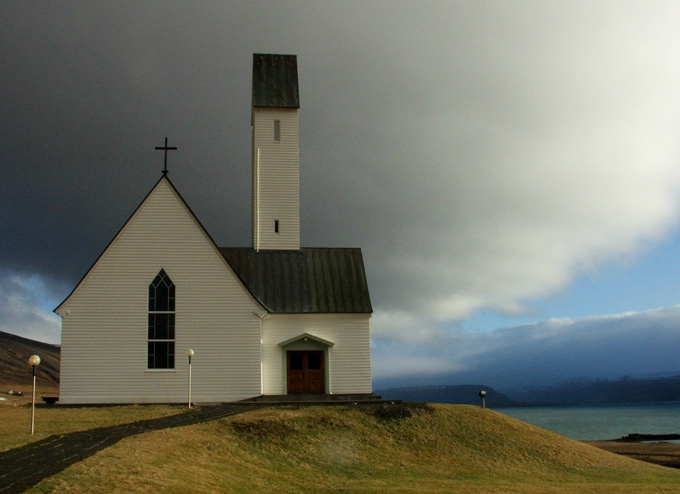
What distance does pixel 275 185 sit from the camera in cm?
3703

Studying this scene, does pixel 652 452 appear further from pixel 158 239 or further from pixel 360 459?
pixel 158 239

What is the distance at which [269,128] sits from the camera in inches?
1484

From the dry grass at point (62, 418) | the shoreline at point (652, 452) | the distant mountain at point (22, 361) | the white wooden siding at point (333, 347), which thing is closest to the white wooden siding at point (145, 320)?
the dry grass at point (62, 418)

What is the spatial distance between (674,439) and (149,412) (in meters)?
62.4

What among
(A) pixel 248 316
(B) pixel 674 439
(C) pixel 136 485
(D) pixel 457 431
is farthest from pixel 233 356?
(B) pixel 674 439

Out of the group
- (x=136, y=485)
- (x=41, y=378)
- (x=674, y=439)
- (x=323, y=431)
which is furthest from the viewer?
(x=41, y=378)

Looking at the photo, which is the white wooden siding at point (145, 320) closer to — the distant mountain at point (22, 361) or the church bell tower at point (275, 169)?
the church bell tower at point (275, 169)

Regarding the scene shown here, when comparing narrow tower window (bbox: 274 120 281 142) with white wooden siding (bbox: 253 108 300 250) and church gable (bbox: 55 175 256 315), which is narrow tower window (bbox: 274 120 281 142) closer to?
white wooden siding (bbox: 253 108 300 250)

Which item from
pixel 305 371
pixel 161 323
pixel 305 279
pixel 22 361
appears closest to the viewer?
pixel 161 323

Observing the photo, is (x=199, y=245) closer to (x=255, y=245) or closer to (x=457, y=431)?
(x=255, y=245)

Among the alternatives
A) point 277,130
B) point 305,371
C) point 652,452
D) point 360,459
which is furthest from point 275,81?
point 652,452

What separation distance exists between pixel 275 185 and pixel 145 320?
10.7 metres

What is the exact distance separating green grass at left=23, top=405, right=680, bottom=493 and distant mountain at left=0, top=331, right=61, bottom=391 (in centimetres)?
6610

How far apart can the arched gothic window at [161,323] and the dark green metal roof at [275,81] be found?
39.8ft
